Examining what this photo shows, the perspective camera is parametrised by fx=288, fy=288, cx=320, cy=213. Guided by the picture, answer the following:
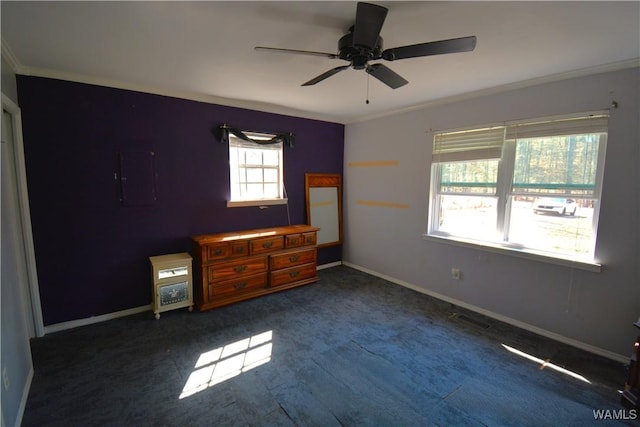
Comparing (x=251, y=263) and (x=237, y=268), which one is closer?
(x=237, y=268)

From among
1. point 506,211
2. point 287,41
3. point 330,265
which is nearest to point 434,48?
point 287,41

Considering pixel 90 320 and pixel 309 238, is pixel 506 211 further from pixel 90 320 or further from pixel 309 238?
pixel 90 320

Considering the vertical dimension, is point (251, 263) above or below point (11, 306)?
below

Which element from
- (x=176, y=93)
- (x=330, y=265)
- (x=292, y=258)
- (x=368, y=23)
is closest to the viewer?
(x=368, y=23)

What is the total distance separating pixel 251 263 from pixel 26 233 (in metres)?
2.09

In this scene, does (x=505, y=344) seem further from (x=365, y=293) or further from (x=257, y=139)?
(x=257, y=139)

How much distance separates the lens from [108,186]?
2.98m

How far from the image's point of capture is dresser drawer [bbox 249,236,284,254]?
360 cm

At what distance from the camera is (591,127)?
2.50 metres

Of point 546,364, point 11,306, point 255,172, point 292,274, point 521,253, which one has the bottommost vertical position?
point 546,364

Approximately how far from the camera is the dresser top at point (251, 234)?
11.1 feet

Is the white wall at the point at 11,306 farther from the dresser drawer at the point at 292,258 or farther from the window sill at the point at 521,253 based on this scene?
the window sill at the point at 521,253

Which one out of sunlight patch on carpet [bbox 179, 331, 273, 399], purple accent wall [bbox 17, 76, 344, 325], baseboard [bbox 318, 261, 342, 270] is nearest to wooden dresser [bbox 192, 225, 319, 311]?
purple accent wall [bbox 17, 76, 344, 325]

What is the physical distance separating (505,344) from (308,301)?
6.79 ft
